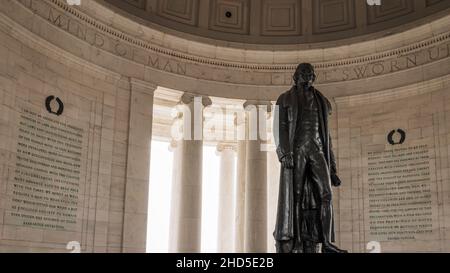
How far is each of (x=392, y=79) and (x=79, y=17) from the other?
1298 centimetres

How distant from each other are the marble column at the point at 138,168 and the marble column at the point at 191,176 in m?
1.73

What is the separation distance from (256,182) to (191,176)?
293 cm

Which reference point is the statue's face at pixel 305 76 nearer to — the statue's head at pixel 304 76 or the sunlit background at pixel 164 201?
the statue's head at pixel 304 76

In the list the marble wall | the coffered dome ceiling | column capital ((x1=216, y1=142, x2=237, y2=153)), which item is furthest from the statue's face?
column capital ((x1=216, y1=142, x2=237, y2=153))

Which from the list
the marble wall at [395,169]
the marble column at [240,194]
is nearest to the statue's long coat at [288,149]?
the marble wall at [395,169]

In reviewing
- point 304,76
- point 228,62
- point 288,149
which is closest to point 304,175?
point 288,149

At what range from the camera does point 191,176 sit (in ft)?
81.0

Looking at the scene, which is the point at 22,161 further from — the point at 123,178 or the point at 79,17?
the point at 79,17

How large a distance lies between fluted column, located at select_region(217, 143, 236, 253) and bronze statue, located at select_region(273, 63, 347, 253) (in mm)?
19186

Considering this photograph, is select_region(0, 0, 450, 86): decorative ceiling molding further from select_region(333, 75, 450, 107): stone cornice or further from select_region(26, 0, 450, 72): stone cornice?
select_region(333, 75, 450, 107): stone cornice

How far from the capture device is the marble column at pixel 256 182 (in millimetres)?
25016

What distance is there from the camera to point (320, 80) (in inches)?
1023
